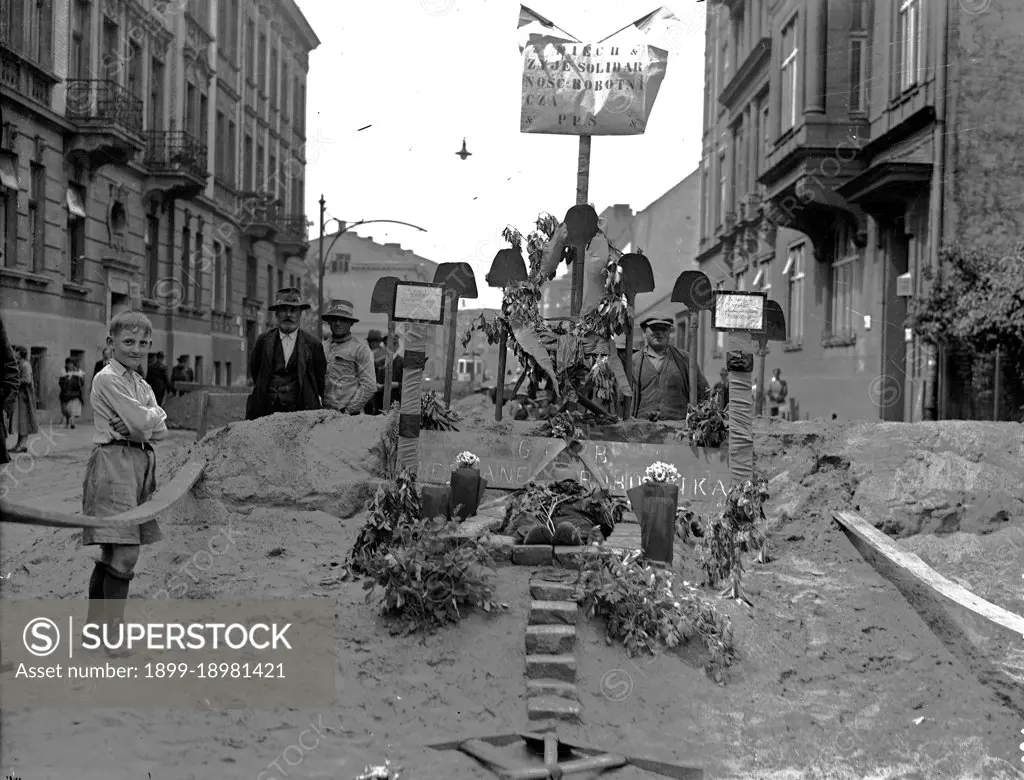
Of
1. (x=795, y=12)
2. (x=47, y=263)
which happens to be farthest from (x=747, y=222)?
(x=47, y=263)

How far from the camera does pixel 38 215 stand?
830 inches

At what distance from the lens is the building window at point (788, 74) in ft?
75.3

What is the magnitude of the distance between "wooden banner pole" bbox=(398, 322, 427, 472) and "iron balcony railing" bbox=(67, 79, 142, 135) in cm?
1595

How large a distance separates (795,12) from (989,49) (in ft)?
20.8

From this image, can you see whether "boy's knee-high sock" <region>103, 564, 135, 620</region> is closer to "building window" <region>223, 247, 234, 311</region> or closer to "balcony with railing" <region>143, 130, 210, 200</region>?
"balcony with railing" <region>143, 130, 210, 200</region>

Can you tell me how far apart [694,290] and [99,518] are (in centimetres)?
671

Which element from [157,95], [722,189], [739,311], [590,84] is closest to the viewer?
[739,311]

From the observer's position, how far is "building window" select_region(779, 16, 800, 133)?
75.3 feet

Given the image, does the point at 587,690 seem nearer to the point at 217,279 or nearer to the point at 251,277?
the point at 217,279

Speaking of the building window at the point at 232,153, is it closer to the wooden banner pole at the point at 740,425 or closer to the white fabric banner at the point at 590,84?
the white fabric banner at the point at 590,84

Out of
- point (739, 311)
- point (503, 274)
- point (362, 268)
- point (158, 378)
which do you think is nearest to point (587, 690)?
point (739, 311)

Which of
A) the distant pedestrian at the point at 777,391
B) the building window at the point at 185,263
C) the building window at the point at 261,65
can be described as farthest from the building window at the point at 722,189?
the building window at the point at 185,263

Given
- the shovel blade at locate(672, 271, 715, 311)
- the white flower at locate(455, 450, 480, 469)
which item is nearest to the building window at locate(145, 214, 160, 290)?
the shovel blade at locate(672, 271, 715, 311)

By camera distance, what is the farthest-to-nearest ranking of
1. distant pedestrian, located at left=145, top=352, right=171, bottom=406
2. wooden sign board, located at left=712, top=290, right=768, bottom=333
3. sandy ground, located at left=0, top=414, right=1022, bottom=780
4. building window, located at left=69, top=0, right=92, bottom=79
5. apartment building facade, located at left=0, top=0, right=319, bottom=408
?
building window, located at left=69, top=0, right=92, bottom=79 < distant pedestrian, located at left=145, top=352, right=171, bottom=406 < apartment building facade, located at left=0, top=0, right=319, bottom=408 < wooden sign board, located at left=712, top=290, right=768, bottom=333 < sandy ground, located at left=0, top=414, right=1022, bottom=780
